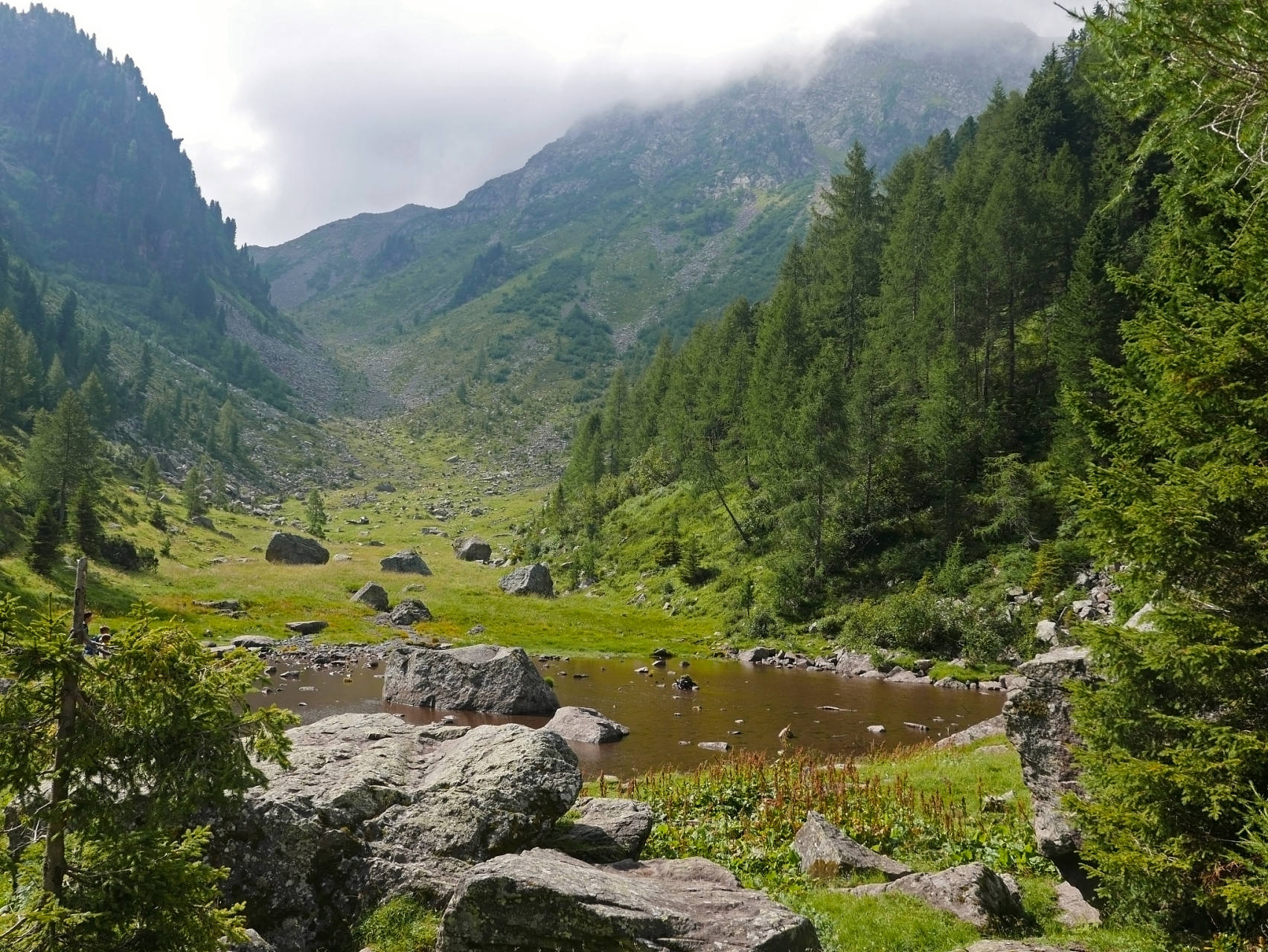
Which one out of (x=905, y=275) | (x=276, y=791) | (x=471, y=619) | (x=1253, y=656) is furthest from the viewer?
(x=905, y=275)

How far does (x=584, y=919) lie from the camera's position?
8375mm

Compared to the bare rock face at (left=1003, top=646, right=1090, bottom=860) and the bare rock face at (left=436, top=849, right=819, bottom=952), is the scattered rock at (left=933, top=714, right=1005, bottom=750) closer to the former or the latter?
the bare rock face at (left=1003, top=646, right=1090, bottom=860)

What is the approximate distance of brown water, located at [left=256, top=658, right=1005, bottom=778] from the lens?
25.7m

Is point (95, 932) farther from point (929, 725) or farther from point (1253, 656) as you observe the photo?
point (929, 725)

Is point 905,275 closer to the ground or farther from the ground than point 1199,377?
farther from the ground

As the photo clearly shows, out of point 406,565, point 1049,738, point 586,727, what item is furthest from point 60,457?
point 1049,738

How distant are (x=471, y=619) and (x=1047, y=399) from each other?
157ft

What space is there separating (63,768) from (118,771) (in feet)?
1.25

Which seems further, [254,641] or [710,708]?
[254,641]

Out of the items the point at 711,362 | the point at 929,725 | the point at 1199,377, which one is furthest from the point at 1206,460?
the point at 711,362

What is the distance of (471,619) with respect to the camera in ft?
184

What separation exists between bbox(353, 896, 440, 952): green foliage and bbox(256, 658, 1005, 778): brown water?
11437 millimetres

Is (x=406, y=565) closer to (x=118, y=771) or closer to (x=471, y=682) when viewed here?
(x=471, y=682)

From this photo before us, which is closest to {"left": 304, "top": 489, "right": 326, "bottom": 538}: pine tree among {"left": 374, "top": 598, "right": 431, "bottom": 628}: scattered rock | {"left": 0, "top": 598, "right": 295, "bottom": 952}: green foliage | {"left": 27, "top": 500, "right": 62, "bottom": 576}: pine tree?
{"left": 374, "top": 598, "right": 431, "bottom": 628}: scattered rock
